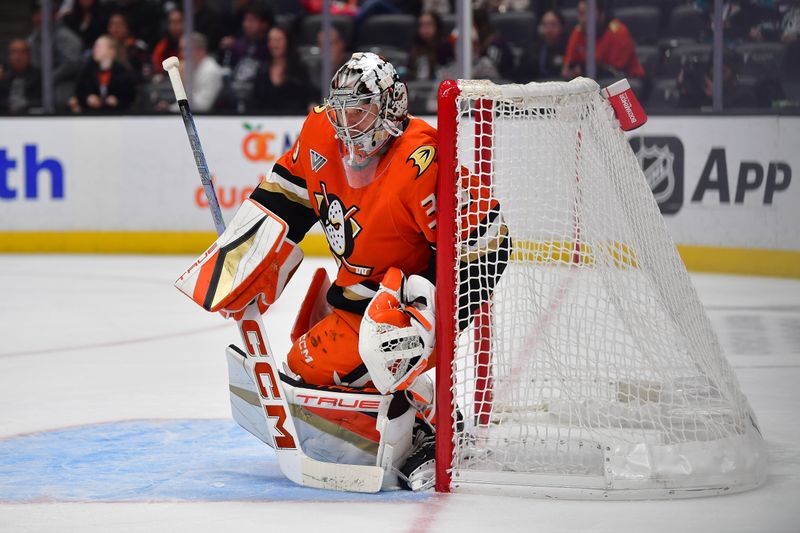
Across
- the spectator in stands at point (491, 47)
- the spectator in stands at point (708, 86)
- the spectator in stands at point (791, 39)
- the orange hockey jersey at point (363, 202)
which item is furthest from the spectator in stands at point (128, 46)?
the orange hockey jersey at point (363, 202)

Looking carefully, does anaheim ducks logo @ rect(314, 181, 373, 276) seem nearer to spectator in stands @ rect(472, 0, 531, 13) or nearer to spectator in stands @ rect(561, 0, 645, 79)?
spectator in stands @ rect(561, 0, 645, 79)

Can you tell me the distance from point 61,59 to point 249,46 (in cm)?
116

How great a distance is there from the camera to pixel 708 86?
7055 mm

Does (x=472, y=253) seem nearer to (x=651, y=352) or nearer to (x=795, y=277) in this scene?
(x=651, y=352)

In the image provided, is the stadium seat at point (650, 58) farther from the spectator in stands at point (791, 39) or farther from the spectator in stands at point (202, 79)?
the spectator in stands at point (202, 79)

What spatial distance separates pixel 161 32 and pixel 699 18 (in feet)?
10.9

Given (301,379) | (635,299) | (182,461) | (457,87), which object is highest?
(457,87)

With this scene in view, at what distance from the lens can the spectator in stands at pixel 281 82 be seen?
7930 millimetres

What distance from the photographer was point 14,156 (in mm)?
7945

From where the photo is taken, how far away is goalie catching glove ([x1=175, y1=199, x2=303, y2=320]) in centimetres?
287

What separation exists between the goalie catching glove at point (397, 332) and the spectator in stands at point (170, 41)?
5.69 m

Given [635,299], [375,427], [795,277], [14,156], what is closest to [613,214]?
[635,299]

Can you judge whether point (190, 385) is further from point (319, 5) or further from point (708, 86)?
point (319, 5)

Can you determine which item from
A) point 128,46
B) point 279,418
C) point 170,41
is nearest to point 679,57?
point 170,41
